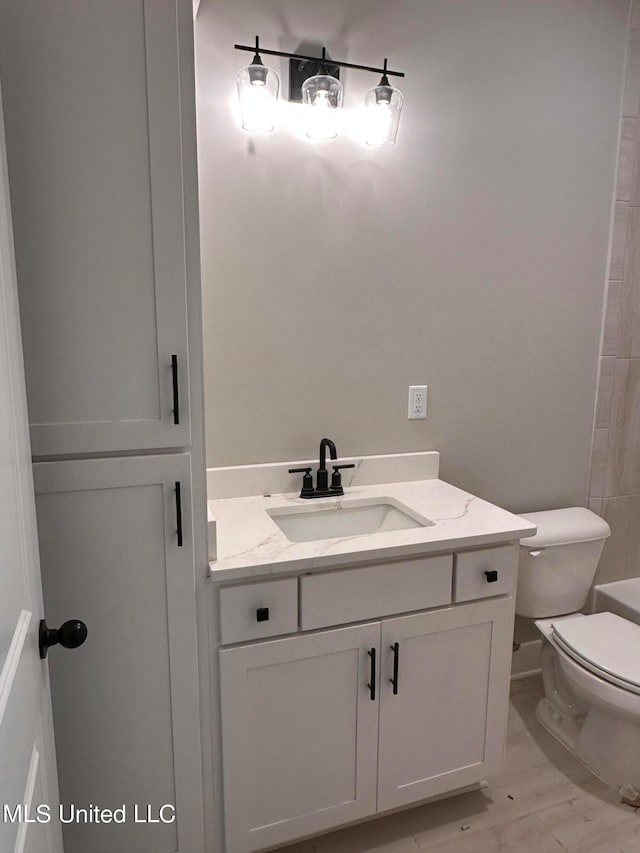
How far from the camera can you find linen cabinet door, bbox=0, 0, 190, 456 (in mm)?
1089

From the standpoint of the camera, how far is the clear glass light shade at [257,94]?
1638 mm

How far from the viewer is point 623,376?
236cm

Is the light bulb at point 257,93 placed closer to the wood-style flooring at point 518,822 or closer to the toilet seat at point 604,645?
the toilet seat at point 604,645

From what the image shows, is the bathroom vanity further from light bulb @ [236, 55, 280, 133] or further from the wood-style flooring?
light bulb @ [236, 55, 280, 133]

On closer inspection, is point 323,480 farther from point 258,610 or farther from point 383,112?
point 383,112

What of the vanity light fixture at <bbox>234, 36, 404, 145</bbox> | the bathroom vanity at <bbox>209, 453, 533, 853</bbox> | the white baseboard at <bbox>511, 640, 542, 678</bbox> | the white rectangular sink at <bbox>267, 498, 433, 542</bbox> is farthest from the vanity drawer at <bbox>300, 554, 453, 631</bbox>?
the vanity light fixture at <bbox>234, 36, 404, 145</bbox>

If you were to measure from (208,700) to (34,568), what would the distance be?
2.27 ft

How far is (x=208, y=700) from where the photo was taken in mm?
1441

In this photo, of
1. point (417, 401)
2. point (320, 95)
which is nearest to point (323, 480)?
point (417, 401)

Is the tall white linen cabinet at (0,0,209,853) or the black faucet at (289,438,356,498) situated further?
the black faucet at (289,438,356,498)

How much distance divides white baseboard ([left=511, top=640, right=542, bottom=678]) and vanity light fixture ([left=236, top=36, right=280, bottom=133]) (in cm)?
213

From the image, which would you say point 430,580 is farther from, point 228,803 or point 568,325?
point 568,325

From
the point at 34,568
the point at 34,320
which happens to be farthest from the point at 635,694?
the point at 34,320

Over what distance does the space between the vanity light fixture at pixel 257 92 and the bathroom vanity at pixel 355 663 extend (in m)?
1.11
